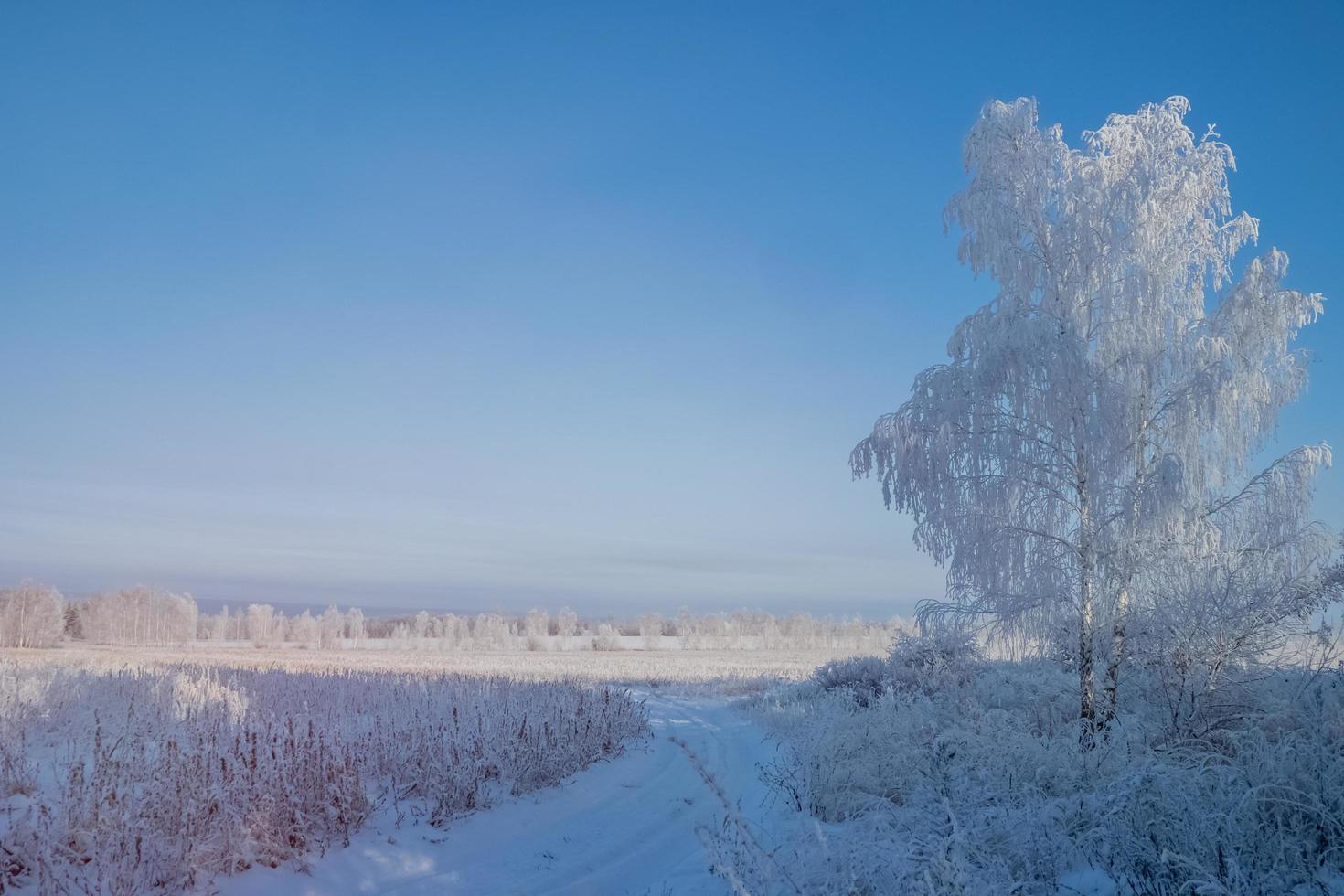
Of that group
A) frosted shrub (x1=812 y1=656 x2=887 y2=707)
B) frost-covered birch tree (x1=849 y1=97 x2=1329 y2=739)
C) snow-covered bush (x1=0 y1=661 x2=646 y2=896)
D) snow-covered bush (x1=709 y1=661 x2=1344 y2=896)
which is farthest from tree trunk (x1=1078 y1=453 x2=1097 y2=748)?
snow-covered bush (x1=0 y1=661 x2=646 y2=896)

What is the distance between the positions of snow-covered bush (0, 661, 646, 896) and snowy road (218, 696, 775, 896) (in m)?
0.24

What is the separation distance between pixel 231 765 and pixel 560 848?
280 cm

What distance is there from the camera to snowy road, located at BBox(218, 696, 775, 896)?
18.2ft

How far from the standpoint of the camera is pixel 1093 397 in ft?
30.8

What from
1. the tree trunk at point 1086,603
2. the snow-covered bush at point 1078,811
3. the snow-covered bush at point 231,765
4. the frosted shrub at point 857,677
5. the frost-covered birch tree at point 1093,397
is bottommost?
the frosted shrub at point 857,677

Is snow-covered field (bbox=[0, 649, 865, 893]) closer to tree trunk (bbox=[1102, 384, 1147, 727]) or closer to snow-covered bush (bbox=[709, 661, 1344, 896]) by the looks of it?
snow-covered bush (bbox=[709, 661, 1344, 896])

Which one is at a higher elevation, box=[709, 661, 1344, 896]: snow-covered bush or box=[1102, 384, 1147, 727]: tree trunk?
box=[1102, 384, 1147, 727]: tree trunk

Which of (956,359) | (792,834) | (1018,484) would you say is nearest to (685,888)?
(792,834)

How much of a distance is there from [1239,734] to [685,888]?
476cm

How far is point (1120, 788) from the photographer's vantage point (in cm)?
510

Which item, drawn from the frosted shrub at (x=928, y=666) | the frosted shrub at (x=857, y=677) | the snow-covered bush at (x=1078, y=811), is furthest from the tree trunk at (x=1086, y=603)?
the frosted shrub at (x=857, y=677)

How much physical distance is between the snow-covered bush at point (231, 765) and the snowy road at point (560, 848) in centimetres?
24

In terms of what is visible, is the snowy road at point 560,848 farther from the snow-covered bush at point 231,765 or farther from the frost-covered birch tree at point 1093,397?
the frost-covered birch tree at point 1093,397

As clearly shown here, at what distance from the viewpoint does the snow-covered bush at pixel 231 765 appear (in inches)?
197
